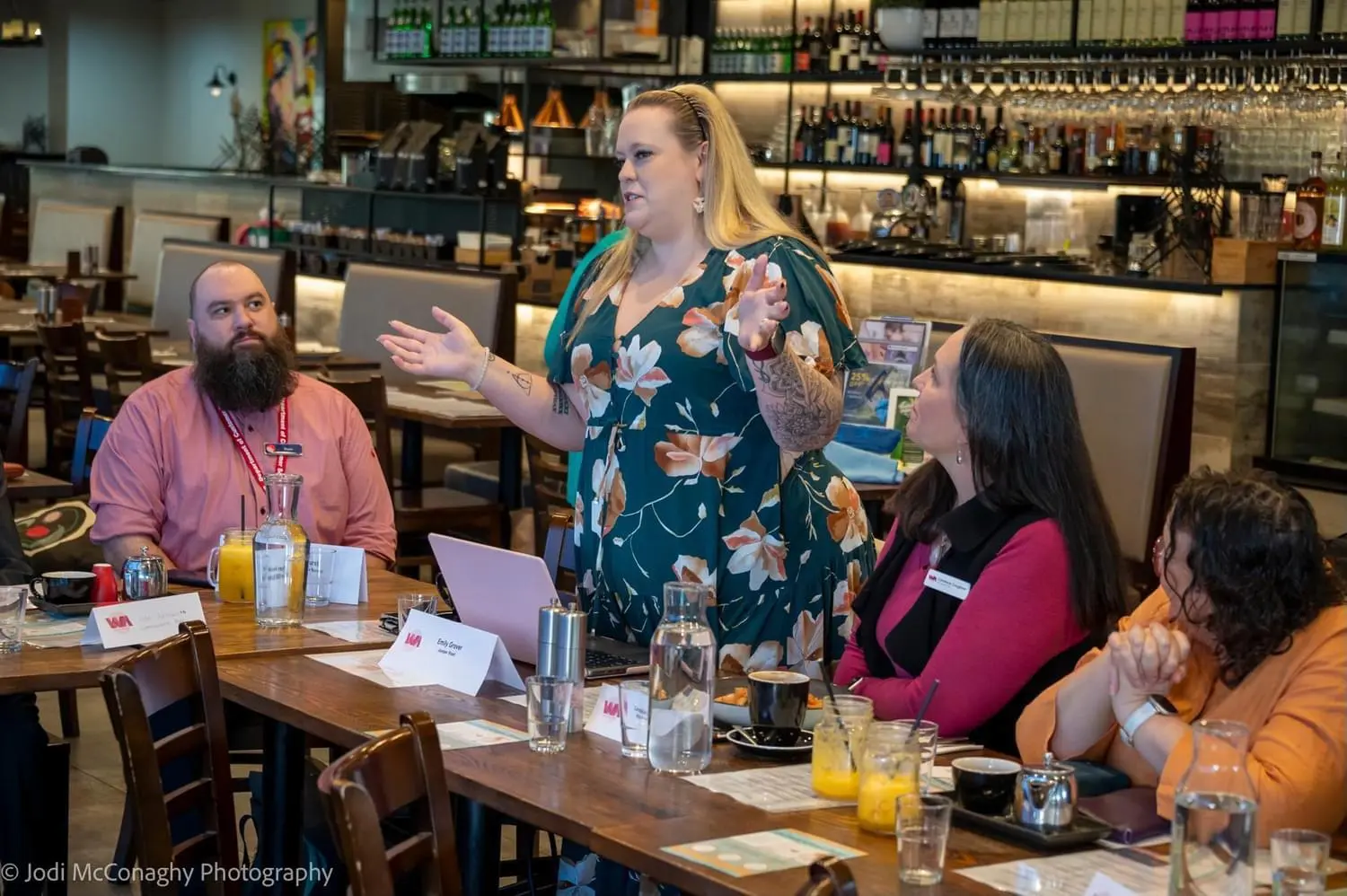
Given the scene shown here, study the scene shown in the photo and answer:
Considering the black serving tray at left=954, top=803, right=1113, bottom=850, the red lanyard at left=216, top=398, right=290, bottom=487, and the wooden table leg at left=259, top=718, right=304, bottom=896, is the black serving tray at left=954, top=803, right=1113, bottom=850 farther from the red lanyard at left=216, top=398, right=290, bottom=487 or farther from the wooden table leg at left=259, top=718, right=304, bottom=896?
the red lanyard at left=216, top=398, right=290, bottom=487

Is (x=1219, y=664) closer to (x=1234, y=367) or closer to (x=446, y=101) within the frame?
(x=1234, y=367)

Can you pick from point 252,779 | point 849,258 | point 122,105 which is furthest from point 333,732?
point 122,105

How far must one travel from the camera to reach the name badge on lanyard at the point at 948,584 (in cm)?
278

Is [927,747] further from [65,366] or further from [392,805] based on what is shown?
[65,366]

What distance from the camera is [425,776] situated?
2.10 metres

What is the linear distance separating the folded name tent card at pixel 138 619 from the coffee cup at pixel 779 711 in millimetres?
1008

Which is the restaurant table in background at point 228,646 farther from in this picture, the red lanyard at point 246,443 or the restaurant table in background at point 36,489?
the restaurant table in background at point 36,489

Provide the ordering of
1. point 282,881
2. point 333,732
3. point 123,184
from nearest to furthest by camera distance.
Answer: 1. point 333,732
2. point 282,881
3. point 123,184

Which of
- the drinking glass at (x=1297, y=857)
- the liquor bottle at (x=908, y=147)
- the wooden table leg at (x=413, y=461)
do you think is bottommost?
the wooden table leg at (x=413, y=461)

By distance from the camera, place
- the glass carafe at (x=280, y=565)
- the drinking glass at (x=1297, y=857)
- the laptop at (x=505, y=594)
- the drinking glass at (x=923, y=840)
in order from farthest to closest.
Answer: the glass carafe at (x=280, y=565) < the laptop at (x=505, y=594) < the drinking glass at (x=923, y=840) < the drinking glass at (x=1297, y=857)

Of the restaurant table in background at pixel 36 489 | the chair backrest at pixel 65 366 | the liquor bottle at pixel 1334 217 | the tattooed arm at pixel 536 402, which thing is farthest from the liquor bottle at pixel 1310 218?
the chair backrest at pixel 65 366

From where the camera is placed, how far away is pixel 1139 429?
484 cm

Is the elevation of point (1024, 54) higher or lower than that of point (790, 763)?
higher

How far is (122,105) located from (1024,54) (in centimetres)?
1188
